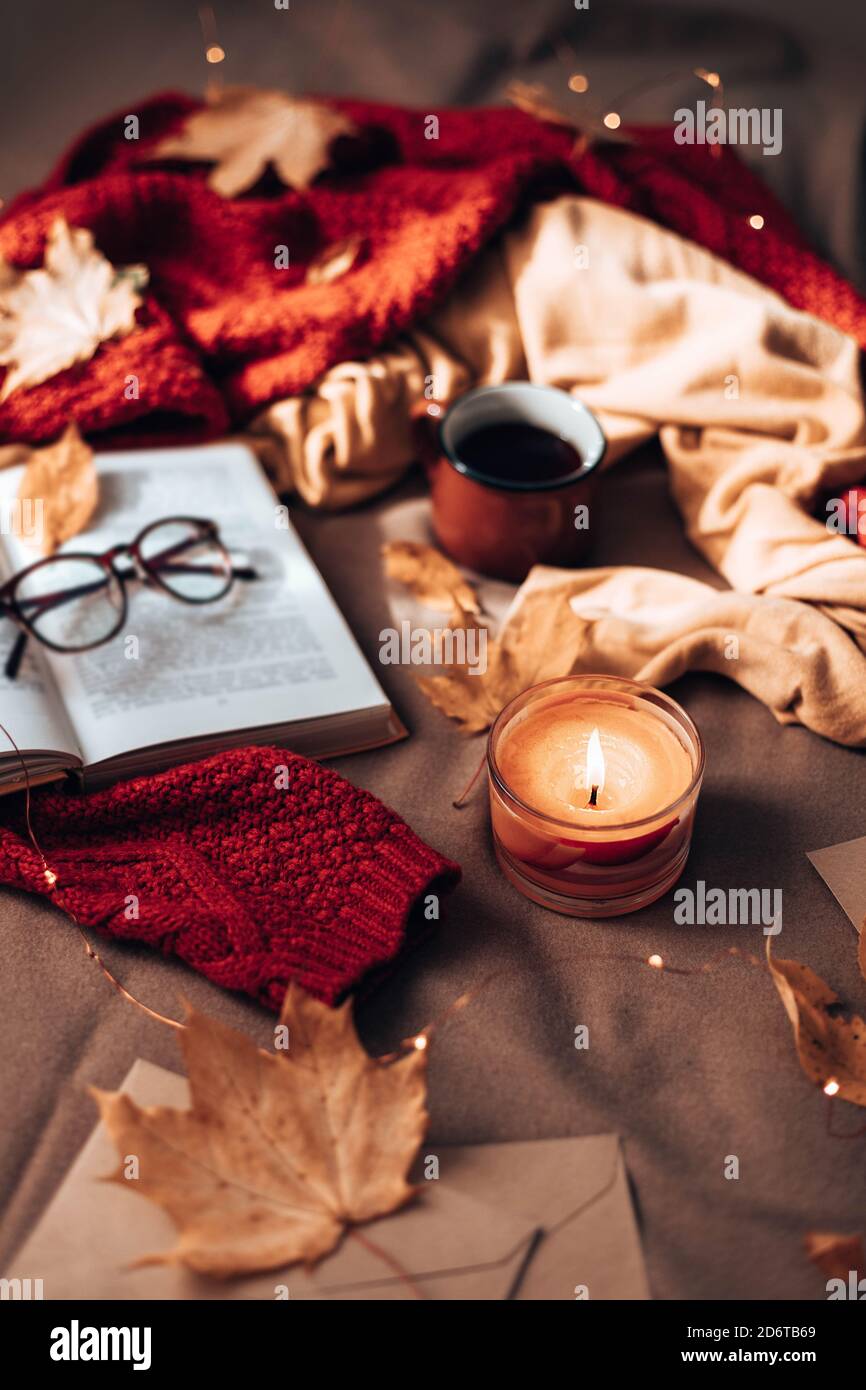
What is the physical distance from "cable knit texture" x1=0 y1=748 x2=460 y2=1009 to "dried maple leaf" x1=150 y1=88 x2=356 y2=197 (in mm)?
654

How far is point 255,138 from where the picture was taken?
1.13m

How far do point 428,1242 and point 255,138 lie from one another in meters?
1.02

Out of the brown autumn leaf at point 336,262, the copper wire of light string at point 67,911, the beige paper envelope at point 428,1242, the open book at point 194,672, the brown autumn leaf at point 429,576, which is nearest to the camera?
the beige paper envelope at point 428,1242

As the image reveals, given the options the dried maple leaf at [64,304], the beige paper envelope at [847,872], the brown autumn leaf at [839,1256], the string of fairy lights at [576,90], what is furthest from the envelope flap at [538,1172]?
the string of fairy lights at [576,90]

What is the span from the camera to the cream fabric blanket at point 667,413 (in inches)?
33.7

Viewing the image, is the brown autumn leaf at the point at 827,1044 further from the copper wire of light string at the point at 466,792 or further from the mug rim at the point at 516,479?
the mug rim at the point at 516,479

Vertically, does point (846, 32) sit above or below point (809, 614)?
above

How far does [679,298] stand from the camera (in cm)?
101

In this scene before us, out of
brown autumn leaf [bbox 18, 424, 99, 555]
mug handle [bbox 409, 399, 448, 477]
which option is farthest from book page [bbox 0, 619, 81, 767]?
mug handle [bbox 409, 399, 448, 477]

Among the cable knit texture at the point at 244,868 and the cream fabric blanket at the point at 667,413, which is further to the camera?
the cream fabric blanket at the point at 667,413

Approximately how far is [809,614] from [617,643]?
0.47ft

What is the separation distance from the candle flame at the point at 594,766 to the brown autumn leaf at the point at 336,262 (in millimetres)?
581

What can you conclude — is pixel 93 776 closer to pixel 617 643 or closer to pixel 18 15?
pixel 617 643

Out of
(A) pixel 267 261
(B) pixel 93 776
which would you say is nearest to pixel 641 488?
(A) pixel 267 261
